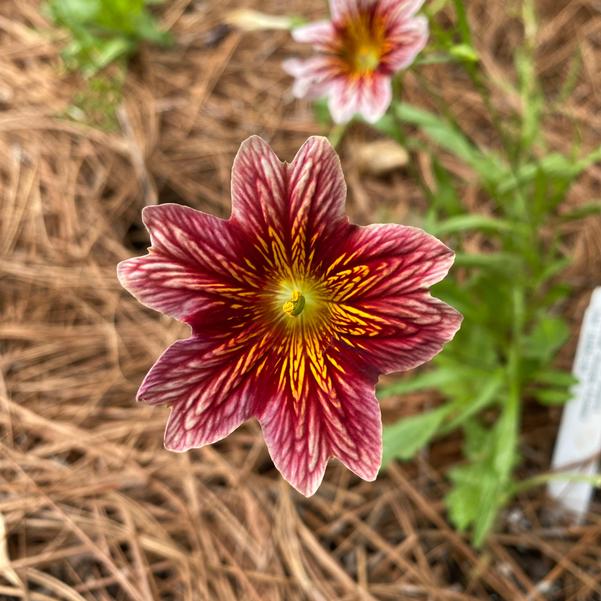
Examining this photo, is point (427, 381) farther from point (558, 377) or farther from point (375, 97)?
point (375, 97)

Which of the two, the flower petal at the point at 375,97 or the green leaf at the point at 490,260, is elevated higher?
the flower petal at the point at 375,97

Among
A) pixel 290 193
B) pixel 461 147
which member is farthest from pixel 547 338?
pixel 290 193

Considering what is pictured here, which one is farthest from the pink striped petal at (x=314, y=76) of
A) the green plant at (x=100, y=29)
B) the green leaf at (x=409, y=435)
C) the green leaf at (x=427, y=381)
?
the green plant at (x=100, y=29)

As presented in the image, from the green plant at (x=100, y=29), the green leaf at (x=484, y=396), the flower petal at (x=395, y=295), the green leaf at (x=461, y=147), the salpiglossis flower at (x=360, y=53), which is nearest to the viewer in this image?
the flower petal at (x=395, y=295)

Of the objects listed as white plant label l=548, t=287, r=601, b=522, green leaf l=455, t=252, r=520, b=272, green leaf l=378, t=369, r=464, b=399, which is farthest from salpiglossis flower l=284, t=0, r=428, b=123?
white plant label l=548, t=287, r=601, b=522

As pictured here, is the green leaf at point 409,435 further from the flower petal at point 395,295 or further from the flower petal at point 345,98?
the flower petal at point 345,98

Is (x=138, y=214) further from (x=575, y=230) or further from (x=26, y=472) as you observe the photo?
(x=575, y=230)

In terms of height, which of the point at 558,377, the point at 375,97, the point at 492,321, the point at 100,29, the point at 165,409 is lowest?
the point at 165,409
